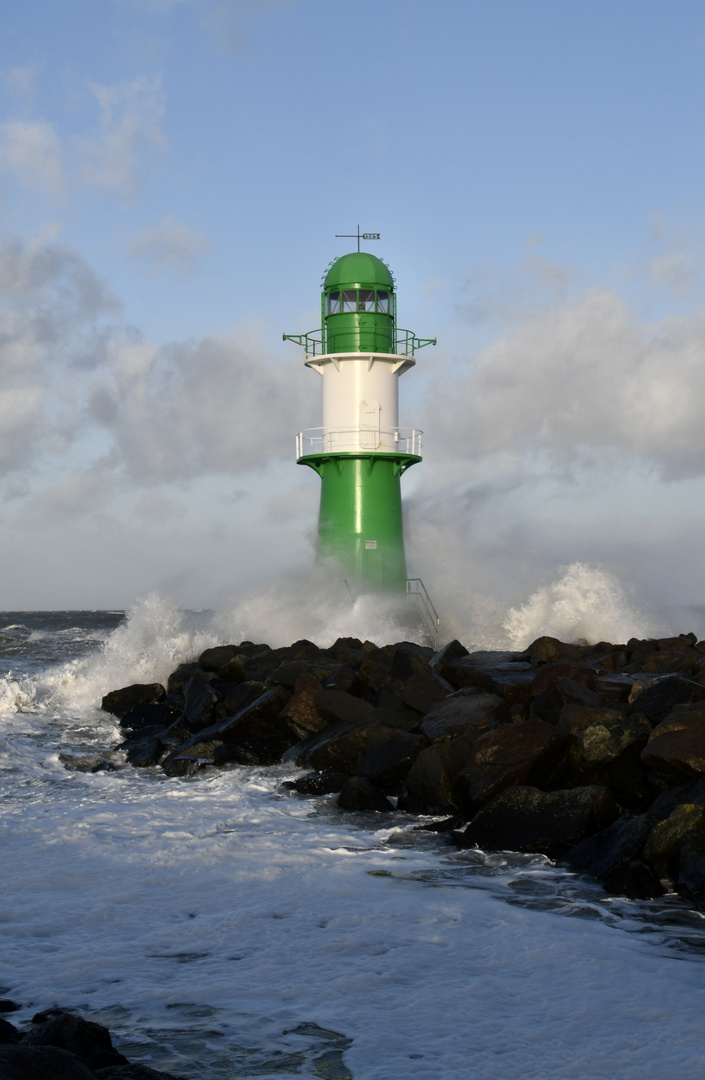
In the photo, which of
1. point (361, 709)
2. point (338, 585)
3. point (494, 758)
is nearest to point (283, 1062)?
point (494, 758)

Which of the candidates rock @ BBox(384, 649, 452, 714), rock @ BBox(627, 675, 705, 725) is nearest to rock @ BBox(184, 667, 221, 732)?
rock @ BBox(384, 649, 452, 714)

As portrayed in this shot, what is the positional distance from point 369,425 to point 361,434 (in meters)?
0.20

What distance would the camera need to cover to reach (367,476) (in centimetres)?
1538

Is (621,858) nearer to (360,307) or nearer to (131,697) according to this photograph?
(131,697)

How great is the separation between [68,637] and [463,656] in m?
14.5

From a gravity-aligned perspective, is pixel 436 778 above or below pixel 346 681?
below

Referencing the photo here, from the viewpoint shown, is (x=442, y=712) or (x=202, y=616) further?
(x=202, y=616)

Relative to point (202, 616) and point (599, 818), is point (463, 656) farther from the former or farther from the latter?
point (202, 616)

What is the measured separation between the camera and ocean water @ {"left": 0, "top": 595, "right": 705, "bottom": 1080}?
3.12 metres

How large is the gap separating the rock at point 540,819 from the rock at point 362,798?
3.14 feet

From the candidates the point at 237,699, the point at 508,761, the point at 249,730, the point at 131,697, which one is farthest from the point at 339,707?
the point at 131,697

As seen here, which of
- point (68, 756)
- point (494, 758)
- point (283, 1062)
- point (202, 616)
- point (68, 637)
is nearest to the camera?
point (283, 1062)

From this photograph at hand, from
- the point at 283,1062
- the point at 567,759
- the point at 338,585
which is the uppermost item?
the point at 338,585

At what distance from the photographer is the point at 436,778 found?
21.3 feet
